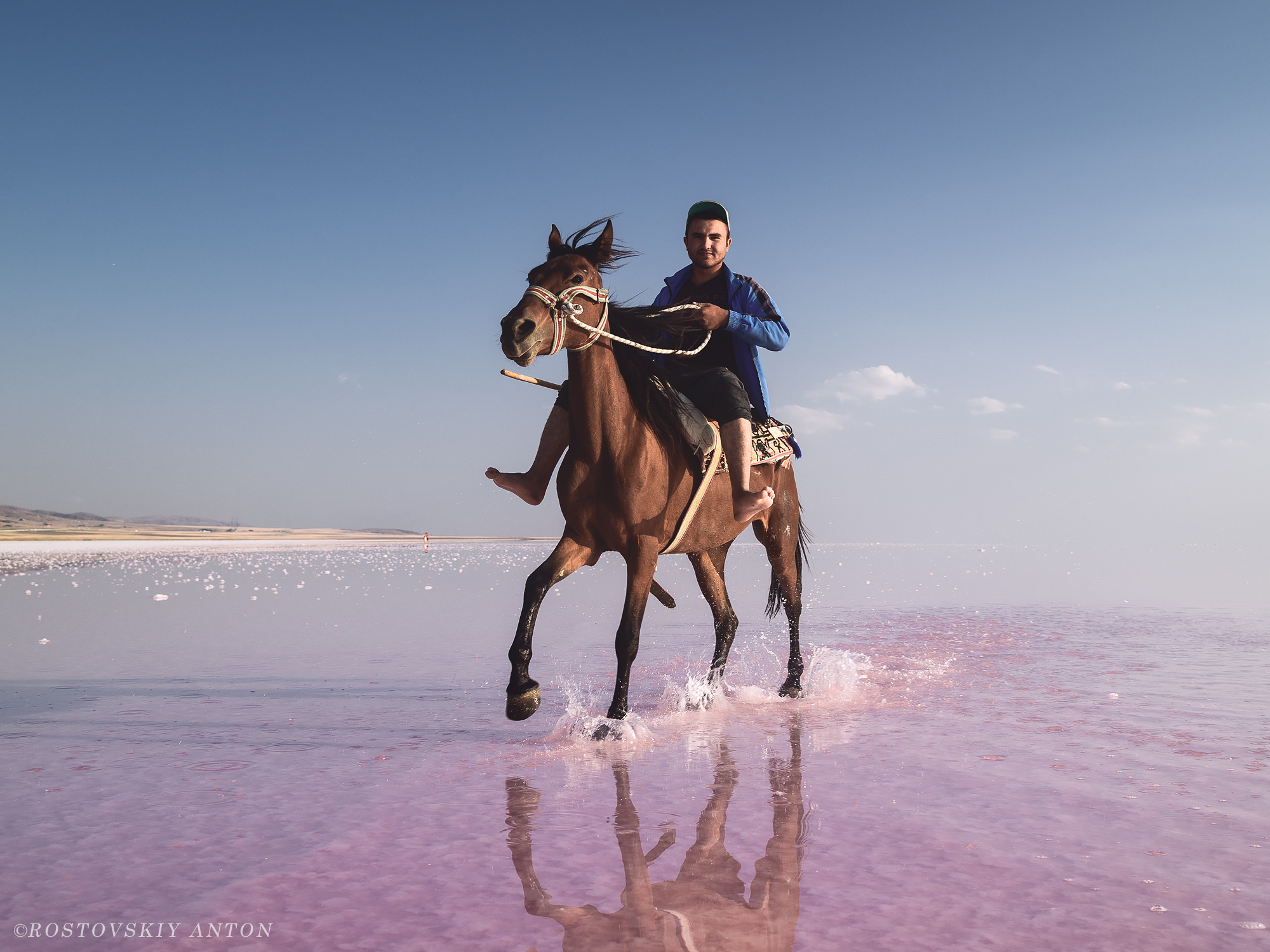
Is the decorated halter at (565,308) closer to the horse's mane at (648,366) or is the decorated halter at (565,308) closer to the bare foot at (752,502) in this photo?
the horse's mane at (648,366)

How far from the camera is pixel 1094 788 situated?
3.56m

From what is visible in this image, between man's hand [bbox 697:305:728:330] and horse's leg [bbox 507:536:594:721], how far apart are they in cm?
178

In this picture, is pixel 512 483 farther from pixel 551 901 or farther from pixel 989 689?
pixel 989 689

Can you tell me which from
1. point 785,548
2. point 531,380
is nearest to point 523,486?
point 531,380

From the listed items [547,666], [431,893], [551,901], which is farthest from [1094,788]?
[547,666]

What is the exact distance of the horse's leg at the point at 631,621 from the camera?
481 cm

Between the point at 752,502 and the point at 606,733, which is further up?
the point at 752,502

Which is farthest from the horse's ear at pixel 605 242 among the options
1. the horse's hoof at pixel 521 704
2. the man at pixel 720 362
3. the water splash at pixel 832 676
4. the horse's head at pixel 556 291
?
the water splash at pixel 832 676

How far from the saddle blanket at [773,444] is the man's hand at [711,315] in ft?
3.36

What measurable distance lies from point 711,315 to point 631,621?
216cm

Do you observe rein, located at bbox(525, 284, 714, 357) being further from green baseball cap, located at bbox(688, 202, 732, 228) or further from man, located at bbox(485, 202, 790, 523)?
green baseball cap, located at bbox(688, 202, 732, 228)

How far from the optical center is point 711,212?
19.2 ft

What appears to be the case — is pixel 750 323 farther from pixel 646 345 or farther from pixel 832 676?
pixel 832 676

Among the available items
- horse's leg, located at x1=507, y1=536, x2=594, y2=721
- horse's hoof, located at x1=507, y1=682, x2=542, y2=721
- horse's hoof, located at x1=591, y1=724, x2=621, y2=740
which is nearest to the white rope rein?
horse's leg, located at x1=507, y1=536, x2=594, y2=721
